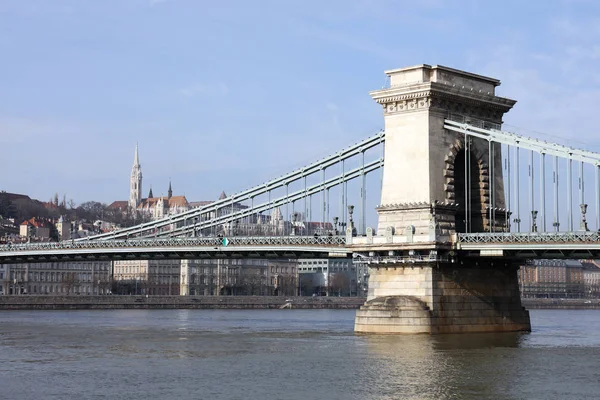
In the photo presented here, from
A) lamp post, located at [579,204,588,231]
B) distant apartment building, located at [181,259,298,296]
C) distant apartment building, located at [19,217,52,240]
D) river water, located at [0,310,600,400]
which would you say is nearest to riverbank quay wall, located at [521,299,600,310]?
distant apartment building, located at [181,259,298,296]

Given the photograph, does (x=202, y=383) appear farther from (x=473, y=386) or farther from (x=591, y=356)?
(x=591, y=356)

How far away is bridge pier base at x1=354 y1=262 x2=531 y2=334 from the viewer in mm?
52125

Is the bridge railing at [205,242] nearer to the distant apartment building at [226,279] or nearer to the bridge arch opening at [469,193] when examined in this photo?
the bridge arch opening at [469,193]

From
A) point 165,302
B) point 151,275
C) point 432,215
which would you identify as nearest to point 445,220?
point 432,215

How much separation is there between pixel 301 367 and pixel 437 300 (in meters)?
12.2

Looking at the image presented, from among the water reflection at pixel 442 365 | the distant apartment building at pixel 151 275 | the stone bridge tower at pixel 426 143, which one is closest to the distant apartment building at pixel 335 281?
the distant apartment building at pixel 151 275

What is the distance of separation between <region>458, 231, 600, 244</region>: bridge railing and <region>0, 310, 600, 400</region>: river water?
4.33 m

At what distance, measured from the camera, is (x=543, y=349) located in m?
49.2

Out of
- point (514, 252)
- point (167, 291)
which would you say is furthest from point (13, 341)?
point (167, 291)

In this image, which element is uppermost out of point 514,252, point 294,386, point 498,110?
point 498,110

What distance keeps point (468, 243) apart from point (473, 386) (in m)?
15.8

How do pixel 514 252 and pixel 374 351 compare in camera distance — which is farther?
pixel 514 252

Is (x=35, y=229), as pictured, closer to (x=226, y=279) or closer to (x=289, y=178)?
(x=226, y=279)

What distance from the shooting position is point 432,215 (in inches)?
2072
